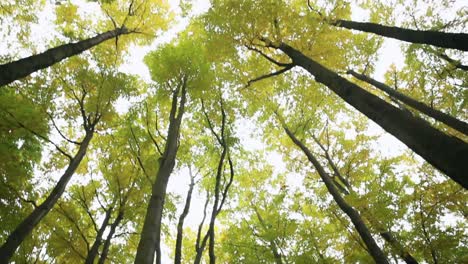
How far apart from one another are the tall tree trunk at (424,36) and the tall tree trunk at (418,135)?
65.4 inches

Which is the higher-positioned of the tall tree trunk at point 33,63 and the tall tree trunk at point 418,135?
the tall tree trunk at point 33,63

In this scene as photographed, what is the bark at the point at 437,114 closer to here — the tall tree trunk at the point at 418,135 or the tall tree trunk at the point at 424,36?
the tall tree trunk at the point at 424,36

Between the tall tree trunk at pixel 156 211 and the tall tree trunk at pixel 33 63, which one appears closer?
the tall tree trunk at pixel 156 211

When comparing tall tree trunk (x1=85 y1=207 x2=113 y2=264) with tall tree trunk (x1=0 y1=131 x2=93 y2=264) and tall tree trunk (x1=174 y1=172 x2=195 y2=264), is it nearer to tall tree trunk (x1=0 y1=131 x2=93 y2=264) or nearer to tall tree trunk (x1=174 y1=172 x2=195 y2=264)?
tall tree trunk (x1=0 y1=131 x2=93 y2=264)

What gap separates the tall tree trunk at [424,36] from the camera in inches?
155

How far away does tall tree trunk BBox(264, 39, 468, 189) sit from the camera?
1993 millimetres

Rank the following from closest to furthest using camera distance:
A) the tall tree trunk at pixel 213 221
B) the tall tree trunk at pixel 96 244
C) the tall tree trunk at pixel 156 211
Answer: the tall tree trunk at pixel 156 211
the tall tree trunk at pixel 213 221
the tall tree trunk at pixel 96 244

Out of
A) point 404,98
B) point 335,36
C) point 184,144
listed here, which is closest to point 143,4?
point 184,144

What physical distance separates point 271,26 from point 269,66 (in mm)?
2273

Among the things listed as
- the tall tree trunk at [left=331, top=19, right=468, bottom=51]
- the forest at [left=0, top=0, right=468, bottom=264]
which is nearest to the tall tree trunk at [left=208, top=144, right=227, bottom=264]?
the forest at [left=0, top=0, right=468, bottom=264]

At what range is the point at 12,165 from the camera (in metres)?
6.74

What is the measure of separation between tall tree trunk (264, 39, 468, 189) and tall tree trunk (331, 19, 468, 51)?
166 cm

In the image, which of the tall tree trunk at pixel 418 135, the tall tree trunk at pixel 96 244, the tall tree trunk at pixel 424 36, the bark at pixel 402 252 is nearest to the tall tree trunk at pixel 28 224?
the tall tree trunk at pixel 96 244

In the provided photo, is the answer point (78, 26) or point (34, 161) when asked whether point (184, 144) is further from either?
point (78, 26)
